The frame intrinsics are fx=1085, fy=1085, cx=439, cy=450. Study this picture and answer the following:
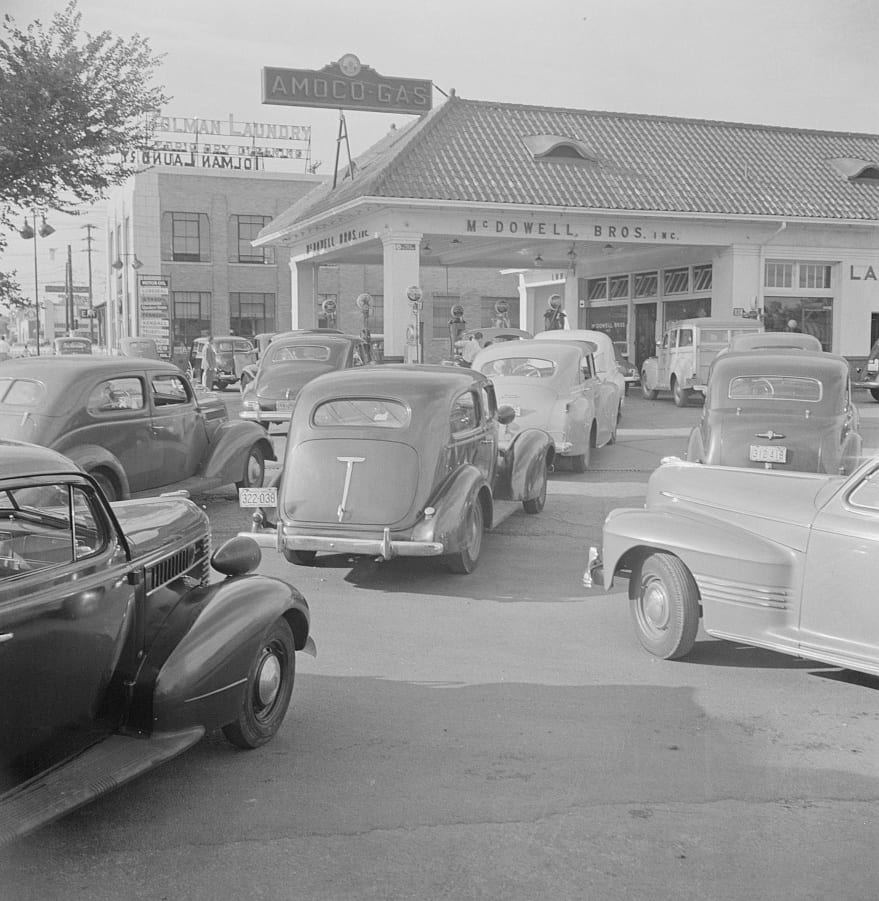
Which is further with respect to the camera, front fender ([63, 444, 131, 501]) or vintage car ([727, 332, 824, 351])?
vintage car ([727, 332, 824, 351])

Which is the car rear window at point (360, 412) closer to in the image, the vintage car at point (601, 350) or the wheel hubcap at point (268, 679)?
the wheel hubcap at point (268, 679)

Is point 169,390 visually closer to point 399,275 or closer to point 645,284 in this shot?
point 399,275

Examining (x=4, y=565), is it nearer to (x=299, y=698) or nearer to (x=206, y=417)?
(x=299, y=698)

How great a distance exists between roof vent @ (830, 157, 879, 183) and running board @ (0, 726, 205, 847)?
92.3 feet

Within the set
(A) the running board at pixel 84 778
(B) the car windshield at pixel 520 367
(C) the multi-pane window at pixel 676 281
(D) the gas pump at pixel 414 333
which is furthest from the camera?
(C) the multi-pane window at pixel 676 281

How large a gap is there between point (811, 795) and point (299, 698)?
97.3 inches

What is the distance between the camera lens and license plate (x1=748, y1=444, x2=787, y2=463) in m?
10.7

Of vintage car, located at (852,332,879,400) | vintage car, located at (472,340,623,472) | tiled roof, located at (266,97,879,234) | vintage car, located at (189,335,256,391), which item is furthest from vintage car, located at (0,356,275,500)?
vintage car, located at (189,335,256,391)

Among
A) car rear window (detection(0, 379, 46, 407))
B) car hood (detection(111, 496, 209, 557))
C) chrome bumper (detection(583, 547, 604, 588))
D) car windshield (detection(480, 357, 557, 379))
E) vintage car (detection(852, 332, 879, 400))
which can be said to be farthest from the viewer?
vintage car (detection(852, 332, 879, 400))

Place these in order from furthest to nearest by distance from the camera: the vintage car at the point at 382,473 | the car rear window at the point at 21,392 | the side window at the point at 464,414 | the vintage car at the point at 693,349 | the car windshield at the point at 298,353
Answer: the vintage car at the point at 693,349, the car windshield at the point at 298,353, the car rear window at the point at 21,392, the side window at the point at 464,414, the vintage car at the point at 382,473

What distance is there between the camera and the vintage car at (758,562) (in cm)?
535

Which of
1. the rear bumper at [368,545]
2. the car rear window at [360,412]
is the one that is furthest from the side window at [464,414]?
the rear bumper at [368,545]

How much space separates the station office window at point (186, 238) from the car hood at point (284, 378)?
36.2m

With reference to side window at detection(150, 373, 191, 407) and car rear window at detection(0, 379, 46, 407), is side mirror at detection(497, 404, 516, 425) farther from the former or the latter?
car rear window at detection(0, 379, 46, 407)
